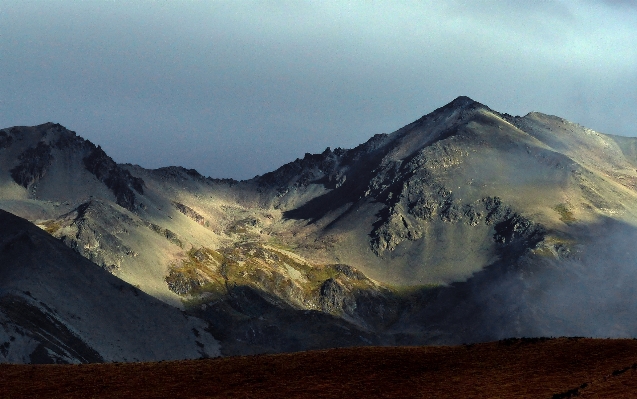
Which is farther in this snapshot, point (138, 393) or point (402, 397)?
point (138, 393)

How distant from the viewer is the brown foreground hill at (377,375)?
55.7 metres

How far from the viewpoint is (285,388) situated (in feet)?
193

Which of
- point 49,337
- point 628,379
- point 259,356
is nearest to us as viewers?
point 628,379

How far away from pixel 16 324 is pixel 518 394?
135504 millimetres

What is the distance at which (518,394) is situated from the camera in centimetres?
5381

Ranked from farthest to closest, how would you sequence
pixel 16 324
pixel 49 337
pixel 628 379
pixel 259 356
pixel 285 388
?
pixel 49 337
pixel 16 324
pixel 259 356
pixel 285 388
pixel 628 379

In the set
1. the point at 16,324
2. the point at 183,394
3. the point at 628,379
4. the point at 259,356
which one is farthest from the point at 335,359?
the point at 16,324

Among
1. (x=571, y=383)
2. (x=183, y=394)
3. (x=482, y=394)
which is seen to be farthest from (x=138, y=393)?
(x=571, y=383)

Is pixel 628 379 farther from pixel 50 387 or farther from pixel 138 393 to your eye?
pixel 50 387

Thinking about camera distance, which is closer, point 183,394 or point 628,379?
point 628,379

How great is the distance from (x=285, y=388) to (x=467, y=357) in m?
14.4

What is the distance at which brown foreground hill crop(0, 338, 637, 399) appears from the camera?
55.7m

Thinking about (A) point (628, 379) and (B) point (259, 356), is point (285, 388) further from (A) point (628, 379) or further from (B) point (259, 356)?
(A) point (628, 379)

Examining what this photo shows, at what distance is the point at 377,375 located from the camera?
61.5 metres
